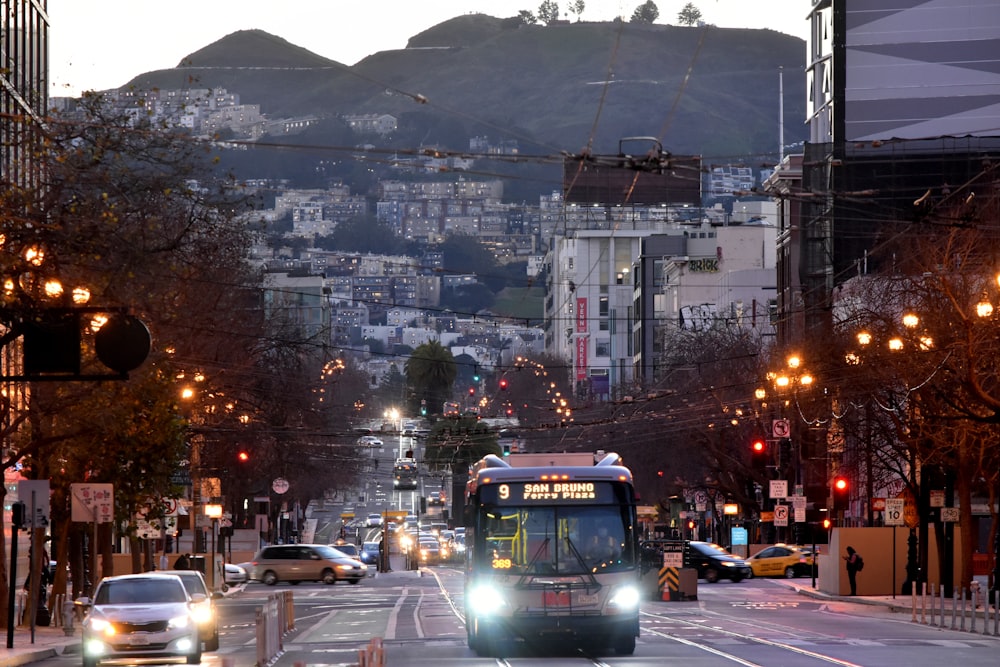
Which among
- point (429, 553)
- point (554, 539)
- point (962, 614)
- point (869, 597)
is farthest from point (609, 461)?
point (429, 553)

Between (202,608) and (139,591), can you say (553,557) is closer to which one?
(202,608)

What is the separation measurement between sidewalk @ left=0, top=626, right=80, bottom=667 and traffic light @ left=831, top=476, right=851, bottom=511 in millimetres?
29688

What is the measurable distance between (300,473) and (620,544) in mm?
65874

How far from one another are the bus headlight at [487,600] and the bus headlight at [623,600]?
1769 millimetres

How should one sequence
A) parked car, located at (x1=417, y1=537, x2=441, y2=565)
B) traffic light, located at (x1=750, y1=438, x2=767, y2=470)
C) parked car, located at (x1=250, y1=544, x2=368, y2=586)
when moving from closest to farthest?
1. parked car, located at (x1=250, y1=544, x2=368, y2=586)
2. traffic light, located at (x1=750, y1=438, x2=767, y2=470)
3. parked car, located at (x1=417, y1=537, x2=441, y2=565)

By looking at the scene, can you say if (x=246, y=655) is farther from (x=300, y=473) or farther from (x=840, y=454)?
(x=300, y=473)

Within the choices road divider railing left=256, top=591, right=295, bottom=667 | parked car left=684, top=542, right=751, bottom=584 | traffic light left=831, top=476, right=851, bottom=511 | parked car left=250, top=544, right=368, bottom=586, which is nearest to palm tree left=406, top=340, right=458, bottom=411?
parked car left=250, top=544, right=368, bottom=586

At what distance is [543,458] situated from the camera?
30.7 metres

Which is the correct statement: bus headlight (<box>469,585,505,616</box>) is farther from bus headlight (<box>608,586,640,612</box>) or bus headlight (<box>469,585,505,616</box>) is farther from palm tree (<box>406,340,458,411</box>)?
palm tree (<box>406,340,458,411</box>)

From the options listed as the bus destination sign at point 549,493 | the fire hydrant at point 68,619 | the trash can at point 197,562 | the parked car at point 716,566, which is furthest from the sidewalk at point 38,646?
the parked car at point 716,566

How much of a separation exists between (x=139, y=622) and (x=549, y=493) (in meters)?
7.03

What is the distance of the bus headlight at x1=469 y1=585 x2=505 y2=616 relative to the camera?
2900 cm

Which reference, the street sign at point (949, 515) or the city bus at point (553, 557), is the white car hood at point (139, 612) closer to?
the city bus at point (553, 557)

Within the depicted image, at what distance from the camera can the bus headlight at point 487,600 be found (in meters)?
29.0
